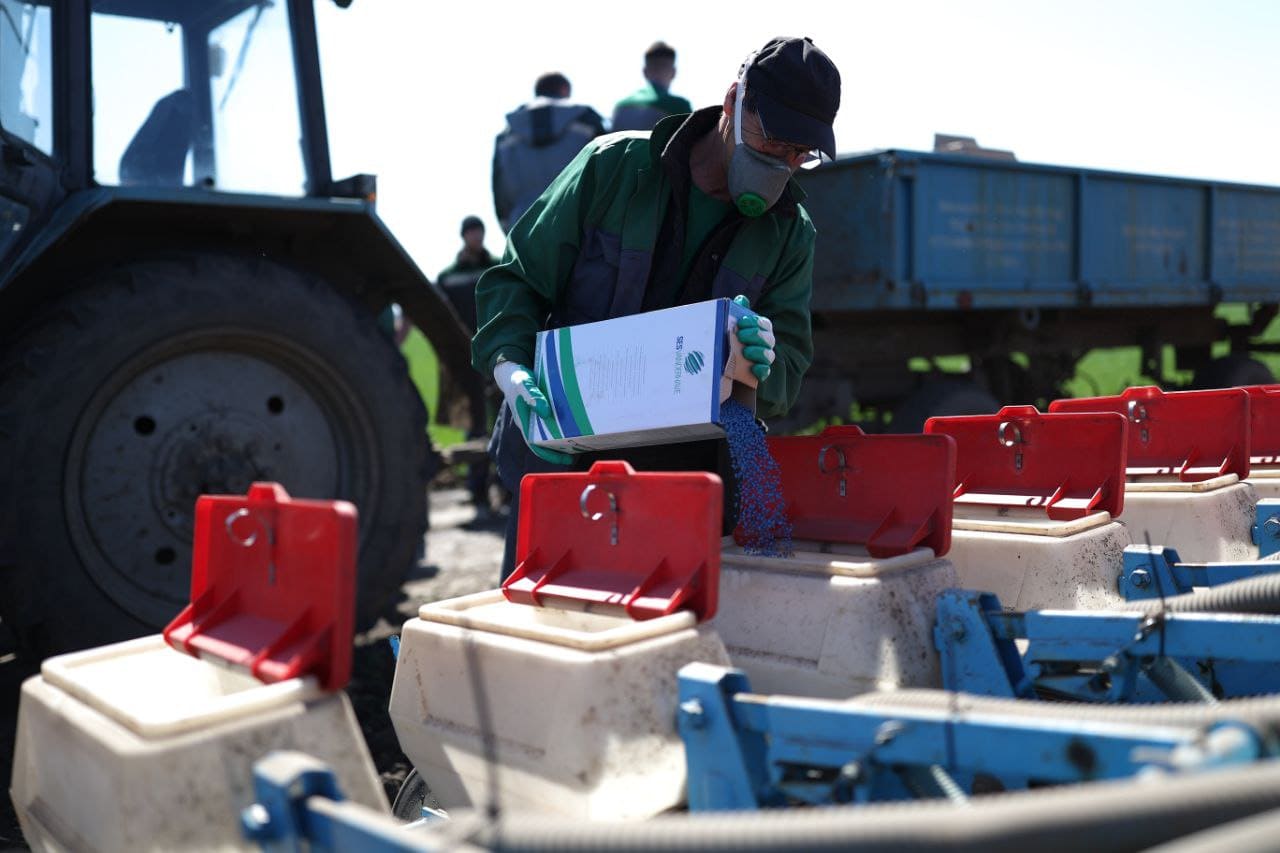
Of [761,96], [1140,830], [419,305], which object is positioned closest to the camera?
[1140,830]

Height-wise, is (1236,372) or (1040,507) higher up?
(1236,372)

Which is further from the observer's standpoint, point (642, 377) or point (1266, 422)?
point (1266, 422)

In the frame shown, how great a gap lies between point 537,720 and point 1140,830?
2.58ft

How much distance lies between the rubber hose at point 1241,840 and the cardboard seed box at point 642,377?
1213mm

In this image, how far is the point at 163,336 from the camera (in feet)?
11.1

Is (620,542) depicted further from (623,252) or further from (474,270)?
(474,270)

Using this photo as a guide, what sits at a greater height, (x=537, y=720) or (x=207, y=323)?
(x=207, y=323)

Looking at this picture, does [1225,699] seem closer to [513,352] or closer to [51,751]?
[513,352]

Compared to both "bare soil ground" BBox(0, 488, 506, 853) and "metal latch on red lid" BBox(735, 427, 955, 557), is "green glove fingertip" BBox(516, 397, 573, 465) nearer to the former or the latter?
Answer: "metal latch on red lid" BBox(735, 427, 955, 557)

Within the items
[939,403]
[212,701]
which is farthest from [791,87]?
[939,403]

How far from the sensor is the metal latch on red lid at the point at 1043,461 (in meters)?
2.27

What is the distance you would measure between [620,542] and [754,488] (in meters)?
0.44

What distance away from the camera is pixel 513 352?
229cm

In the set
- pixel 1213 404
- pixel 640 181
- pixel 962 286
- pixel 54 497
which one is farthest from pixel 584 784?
pixel 962 286
